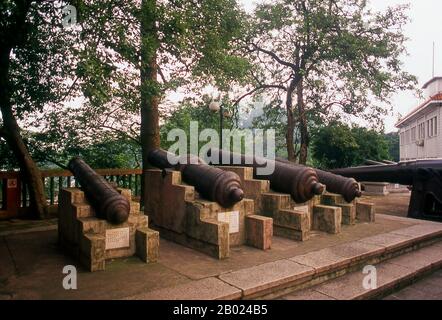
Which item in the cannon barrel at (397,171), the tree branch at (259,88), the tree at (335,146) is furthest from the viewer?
the tree branch at (259,88)

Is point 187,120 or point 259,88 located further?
point 259,88

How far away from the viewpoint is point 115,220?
16.2 ft

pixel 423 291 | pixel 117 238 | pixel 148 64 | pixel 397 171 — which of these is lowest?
pixel 423 291

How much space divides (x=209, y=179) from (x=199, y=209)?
584 millimetres

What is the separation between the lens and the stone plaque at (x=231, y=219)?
5.82m

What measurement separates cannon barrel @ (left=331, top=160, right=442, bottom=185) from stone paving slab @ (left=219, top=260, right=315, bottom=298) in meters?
6.66

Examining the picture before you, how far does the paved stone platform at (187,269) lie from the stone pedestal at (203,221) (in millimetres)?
216

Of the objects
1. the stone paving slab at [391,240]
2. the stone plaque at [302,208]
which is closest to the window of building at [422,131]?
the stone paving slab at [391,240]

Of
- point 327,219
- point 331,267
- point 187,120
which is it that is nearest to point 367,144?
point 187,120

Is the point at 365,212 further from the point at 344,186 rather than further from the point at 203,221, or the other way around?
the point at 203,221

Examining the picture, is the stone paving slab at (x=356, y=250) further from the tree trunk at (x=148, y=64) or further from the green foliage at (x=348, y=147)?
the green foliage at (x=348, y=147)

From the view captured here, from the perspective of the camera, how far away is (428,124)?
2530 cm

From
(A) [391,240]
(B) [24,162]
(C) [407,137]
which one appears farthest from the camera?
(C) [407,137]
